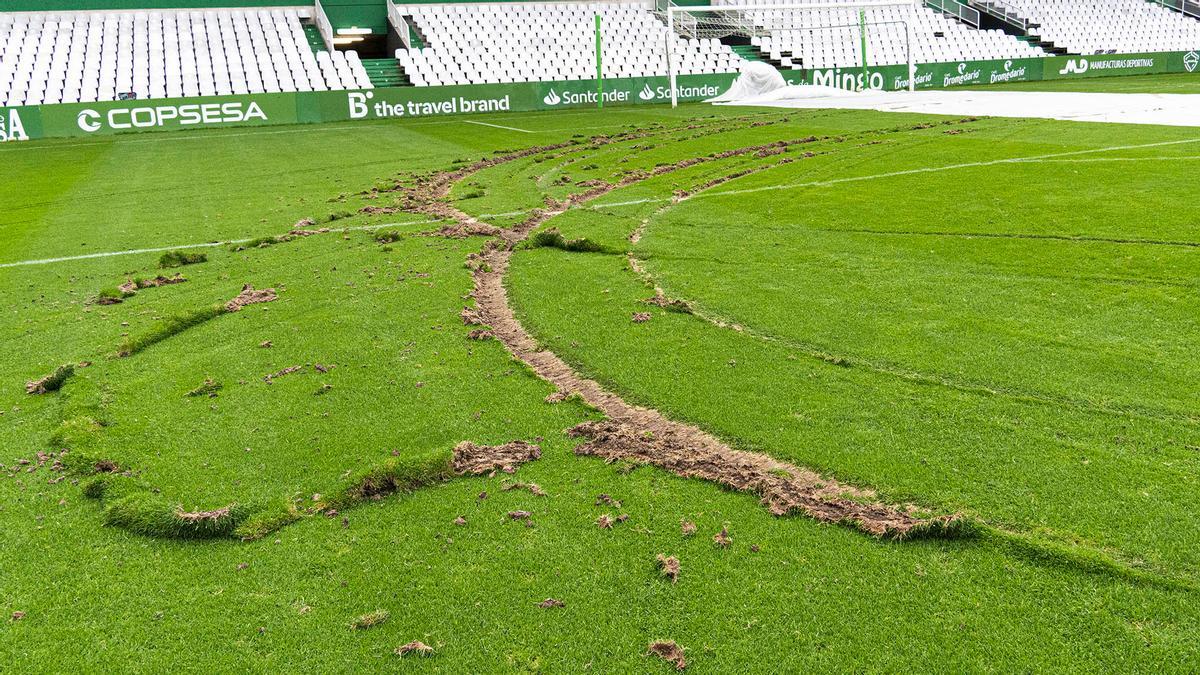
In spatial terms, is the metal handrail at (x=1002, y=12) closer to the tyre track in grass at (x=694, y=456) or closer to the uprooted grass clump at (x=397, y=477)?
the tyre track in grass at (x=694, y=456)

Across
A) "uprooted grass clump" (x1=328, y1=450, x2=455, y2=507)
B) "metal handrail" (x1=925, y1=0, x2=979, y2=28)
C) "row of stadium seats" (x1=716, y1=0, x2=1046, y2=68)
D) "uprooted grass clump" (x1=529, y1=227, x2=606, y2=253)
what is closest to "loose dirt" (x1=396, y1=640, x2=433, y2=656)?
"uprooted grass clump" (x1=328, y1=450, x2=455, y2=507)

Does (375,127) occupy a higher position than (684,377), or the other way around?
(375,127)

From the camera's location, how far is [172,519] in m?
3.91

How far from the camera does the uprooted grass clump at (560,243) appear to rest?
8.83 metres

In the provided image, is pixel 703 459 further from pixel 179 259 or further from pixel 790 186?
pixel 790 186

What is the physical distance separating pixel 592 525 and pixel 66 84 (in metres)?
29.8

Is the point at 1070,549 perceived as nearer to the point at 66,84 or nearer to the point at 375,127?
the point at 375,127

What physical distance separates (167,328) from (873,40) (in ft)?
123

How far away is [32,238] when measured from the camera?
1057 cm

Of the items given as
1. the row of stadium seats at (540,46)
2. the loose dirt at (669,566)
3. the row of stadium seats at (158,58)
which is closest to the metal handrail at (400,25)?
the row of stadium seats at (540,46)

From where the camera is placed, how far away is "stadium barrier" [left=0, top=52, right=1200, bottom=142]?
2516 centimetres

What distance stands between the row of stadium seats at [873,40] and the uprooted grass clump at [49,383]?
34.2 metres

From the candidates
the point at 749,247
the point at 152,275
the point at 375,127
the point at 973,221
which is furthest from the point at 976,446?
the point at 375,127

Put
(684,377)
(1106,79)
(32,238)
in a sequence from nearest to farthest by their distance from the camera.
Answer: (684,377), (32,238), (1106,79)
